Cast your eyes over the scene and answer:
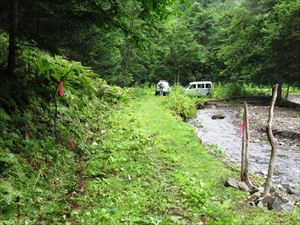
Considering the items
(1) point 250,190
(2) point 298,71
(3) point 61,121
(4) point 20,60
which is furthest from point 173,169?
(2) point 298,71

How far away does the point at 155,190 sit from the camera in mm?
5758

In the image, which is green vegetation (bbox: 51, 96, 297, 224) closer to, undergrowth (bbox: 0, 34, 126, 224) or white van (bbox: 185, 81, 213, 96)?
undergrowth (bbox: 0, 34, 126, 224)

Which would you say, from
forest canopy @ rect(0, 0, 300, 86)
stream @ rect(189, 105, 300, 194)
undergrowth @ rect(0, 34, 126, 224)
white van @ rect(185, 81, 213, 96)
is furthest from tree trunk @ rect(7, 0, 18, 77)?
white van @ rect(185, 81, 213, 96)

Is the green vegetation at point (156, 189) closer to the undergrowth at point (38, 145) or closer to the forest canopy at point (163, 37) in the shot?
the undergrowth at point (38, 145)

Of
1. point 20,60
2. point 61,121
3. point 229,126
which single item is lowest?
point 229,126

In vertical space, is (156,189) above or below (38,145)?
below

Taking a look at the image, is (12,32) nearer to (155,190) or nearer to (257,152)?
(155,190)

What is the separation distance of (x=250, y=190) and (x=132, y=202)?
302cm

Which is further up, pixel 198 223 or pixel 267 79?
pixel 267 79

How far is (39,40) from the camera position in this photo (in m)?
6.30

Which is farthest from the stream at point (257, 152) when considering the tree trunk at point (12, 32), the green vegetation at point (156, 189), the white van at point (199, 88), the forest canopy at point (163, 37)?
the white van at point (199, 88)

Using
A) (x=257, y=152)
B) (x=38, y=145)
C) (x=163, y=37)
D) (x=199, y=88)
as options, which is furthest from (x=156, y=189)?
(x=163, y=37)

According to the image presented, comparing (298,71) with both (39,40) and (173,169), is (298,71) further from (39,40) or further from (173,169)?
(39,40)

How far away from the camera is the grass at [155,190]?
15.7 ft
